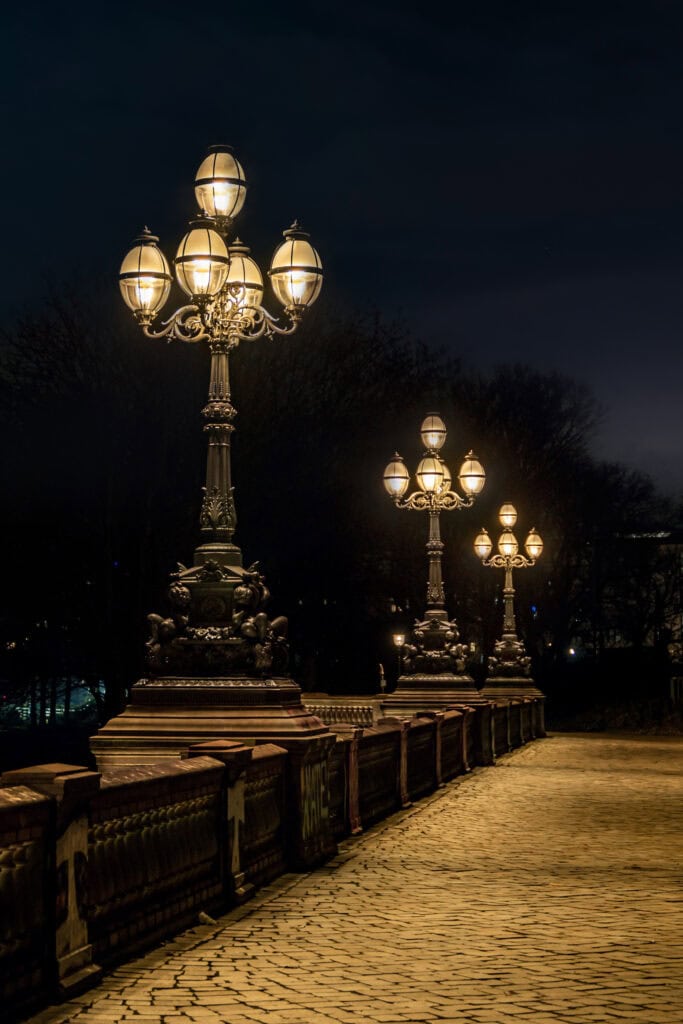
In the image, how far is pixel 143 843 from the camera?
9664mm

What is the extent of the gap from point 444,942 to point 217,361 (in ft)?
23.3

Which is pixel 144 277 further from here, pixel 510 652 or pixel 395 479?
pixel 510 652

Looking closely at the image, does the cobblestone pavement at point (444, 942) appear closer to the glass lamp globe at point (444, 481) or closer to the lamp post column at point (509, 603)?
the glass lamp globe at point (444, 481)

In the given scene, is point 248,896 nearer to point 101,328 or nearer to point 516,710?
point 516,710

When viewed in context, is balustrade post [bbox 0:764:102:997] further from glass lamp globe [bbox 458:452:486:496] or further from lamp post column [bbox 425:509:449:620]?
glass lamp globe [bbox 458:452:486:496]

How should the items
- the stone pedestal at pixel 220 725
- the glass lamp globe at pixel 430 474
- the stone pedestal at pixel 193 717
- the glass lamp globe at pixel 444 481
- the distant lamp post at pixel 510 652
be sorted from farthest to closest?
the distant lamp post at pixel 510 652 → the glass lamp globe at pixel 444 481 → the glass lamp globe at pixel 430 474 → the stone pedestal at pixel 193 717 → the stone pedestal at pixel 220 725

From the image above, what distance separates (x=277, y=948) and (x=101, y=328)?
33.2 meters

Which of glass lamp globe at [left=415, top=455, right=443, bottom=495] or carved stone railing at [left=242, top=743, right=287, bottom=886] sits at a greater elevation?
glass lamp globe at [left=415, top=455, right=443, bottom=495]

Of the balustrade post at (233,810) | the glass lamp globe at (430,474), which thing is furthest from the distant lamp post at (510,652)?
the balustrade post at (233,810)

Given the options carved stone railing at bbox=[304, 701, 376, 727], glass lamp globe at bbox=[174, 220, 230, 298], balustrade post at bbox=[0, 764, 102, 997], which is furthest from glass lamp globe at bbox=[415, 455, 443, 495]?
balustrade post at bbox=[0, 764, 102, 997]

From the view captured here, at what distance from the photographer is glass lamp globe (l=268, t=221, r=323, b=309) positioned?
16.1 meters

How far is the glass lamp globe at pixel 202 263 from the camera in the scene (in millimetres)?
14977

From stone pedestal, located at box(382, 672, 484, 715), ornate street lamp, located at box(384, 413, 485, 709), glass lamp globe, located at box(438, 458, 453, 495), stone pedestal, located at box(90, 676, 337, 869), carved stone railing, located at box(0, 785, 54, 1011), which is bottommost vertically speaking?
carved stone railing, located at box(0, 785, 54, 1011)

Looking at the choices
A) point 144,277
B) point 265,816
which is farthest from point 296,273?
point 265,816
